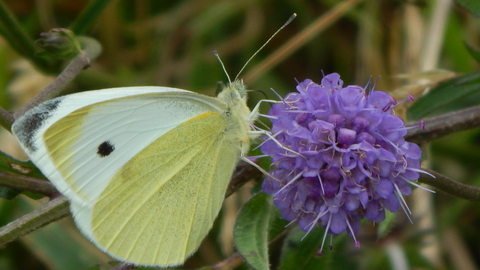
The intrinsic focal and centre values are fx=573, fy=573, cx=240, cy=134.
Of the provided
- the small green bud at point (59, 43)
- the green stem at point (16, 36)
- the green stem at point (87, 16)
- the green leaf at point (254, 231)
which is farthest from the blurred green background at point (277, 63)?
the green leaf at point (254, 231)

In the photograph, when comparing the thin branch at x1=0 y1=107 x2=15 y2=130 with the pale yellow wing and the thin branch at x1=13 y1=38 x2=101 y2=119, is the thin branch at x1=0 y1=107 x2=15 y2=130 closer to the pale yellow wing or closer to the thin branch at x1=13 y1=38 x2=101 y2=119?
the thin branch at x1=13 y1=38 x2=101 y2=119

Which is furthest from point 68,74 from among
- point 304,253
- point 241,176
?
point 304,253

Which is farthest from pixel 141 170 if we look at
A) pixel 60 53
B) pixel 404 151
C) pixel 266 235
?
pixel 404 151

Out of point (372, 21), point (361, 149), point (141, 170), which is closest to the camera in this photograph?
point (361, 149)

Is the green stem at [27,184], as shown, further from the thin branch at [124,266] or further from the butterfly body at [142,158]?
the thin branch at [124,266]

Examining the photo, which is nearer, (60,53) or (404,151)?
(404,151)

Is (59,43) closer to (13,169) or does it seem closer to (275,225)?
(13,169)

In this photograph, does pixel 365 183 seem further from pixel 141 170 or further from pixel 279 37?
pixel 279 37
